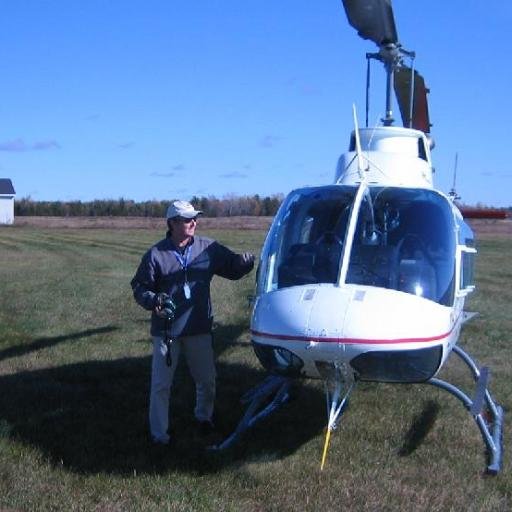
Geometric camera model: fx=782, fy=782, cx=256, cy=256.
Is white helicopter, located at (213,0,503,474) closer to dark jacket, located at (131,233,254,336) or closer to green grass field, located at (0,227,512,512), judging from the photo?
green grass field, located at (0,227,512,512)

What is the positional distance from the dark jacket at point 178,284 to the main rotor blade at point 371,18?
2738 millimetres

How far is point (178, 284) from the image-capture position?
5984mm

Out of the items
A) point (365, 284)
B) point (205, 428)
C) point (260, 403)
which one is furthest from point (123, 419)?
point (365, 284)

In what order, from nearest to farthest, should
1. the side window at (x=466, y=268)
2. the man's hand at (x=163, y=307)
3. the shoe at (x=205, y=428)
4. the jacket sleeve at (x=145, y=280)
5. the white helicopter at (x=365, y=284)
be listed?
the white helicopter at (x=365, y=284) < the man's hand at (x=163, y=307) < the jacket sleeve at (x=145, y=280) < the side window at (x=466, y=268) < the shoe at (x=205, y=428)

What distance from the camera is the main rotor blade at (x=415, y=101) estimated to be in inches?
344

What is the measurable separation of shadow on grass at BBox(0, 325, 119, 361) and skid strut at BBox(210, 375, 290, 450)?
3516 mm

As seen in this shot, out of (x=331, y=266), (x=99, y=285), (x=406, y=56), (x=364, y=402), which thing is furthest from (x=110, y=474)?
(x=99, y=285)

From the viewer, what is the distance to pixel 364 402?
7352 millimetres

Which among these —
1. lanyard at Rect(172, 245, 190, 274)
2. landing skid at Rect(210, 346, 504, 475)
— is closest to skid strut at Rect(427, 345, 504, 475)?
landing skid at Rect(210, 346, 504, 475)

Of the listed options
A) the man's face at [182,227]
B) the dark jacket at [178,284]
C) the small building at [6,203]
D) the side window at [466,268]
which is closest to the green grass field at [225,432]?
the dark jacket at [178,284]

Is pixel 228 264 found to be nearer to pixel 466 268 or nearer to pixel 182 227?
pixel 182 227

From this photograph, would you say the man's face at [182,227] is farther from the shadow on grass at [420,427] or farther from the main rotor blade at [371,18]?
the main rotor blade at [371,18]

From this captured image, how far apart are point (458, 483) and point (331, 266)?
1.75m

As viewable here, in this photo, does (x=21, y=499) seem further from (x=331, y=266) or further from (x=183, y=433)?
(x=331, y=266)
